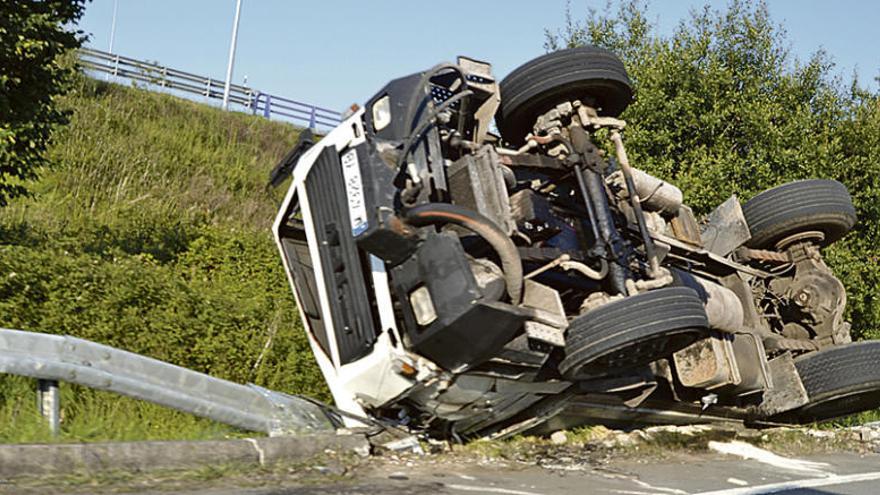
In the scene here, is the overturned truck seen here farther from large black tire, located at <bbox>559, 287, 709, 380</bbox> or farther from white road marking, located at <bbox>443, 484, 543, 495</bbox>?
white road marking, located at <bbox>443, 484, 543, 495</bbox>

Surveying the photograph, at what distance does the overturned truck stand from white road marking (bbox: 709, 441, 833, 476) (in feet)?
0.78

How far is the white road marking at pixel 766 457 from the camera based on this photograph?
5711mm

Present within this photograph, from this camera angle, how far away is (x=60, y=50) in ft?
25.4

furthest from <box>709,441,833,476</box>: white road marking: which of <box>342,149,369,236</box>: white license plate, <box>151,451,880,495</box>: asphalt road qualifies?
<box>342,149,369,236</box>: white license plate

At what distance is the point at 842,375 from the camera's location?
6.49 metres

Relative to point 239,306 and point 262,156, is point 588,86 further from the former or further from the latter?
point 262,156

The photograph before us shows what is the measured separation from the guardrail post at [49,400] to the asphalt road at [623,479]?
952 millimetres

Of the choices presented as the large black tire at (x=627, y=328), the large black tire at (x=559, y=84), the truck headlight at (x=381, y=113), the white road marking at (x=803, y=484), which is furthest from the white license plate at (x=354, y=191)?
the white road marking at (x=803, y=484)

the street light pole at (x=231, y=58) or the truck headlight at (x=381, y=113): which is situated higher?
the street light pole at (x=231, y=58)

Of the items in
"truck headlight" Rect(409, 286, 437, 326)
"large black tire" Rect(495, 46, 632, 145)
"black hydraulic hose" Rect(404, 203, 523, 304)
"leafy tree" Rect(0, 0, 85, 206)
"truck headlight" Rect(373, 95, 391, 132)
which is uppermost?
"leafy tree" Rect(0, 0, 85, 206)

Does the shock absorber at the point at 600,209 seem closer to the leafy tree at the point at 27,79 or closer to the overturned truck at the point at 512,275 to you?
the overturned truck at the point at 512,275

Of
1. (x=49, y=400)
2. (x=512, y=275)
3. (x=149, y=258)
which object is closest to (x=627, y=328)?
(x=512, y=275)

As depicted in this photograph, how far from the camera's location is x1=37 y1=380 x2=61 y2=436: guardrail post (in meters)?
3.91

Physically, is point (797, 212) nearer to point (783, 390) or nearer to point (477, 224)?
point (783, 390)
